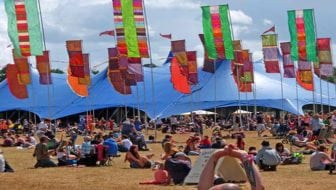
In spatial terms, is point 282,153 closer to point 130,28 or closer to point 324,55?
point 130,28

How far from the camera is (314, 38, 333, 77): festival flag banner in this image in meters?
33.1

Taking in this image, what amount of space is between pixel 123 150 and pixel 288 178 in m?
10.1

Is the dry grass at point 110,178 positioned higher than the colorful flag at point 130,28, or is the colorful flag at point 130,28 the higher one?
the colorful flag at point 130,28

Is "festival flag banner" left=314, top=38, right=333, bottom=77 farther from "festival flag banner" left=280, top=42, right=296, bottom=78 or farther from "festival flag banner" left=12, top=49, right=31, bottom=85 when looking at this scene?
"festival flag banner" left=12, top=49, right=31, bottom=85

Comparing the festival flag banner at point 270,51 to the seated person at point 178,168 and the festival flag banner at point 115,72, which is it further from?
the seated person at point 178,168

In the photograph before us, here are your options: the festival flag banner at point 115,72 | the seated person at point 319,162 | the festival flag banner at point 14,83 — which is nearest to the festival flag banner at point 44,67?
the festival flag banner at point 14,83

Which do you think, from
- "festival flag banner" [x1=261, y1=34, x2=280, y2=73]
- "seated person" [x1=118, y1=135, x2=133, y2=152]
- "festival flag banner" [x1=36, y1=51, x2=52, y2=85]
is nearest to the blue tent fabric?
"festival flag banner" [x1=36, y1=51, x2=52, y2=85]

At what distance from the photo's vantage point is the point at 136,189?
13555 mm

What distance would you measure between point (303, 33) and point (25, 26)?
36.1 ft

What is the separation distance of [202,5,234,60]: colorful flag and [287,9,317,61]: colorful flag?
8.23 feet

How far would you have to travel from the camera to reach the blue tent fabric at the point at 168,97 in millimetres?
49500

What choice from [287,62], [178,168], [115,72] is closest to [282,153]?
[178,168]

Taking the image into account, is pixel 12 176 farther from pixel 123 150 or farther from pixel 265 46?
pixel 265 46

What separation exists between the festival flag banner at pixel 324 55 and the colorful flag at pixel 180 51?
6245 millimetres
